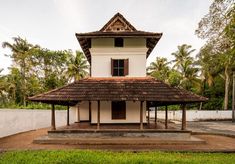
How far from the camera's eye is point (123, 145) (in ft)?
45.4

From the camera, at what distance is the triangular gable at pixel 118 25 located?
1888 centimetres

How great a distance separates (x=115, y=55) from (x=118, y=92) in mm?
3441

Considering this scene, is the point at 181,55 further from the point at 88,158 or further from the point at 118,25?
the point at 88,158

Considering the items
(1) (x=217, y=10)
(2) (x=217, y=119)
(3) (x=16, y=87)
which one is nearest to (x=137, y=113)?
(1) (x=217, y=10)

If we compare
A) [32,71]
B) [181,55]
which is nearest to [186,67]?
[181,55]

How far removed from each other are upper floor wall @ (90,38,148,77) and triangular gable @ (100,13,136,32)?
106 centimetres

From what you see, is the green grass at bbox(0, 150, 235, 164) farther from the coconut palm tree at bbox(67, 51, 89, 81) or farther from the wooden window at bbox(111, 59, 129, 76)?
the coconut palm tree at bbox(67, 51, 89, 81)

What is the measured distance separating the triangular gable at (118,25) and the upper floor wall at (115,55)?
106cm

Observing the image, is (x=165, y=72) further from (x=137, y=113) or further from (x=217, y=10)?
(x=137, y=113)

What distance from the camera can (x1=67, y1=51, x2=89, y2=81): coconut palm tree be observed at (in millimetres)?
43500

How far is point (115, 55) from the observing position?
60.2 ft

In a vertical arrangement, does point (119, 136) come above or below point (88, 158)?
below

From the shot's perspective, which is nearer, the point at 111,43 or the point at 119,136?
the point at 119,136

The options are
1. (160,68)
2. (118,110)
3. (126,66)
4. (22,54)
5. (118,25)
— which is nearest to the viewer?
(126,66)
